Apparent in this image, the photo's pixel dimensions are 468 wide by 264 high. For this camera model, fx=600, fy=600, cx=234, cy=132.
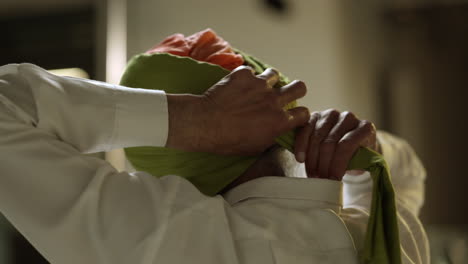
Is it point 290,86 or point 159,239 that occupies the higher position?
point 290,86

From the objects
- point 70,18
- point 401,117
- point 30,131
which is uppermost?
point 30,131

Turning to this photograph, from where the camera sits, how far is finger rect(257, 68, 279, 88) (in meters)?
0.76

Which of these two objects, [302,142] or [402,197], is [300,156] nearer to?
[302,142]

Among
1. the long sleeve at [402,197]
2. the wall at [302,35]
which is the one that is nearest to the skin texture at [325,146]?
the long sleeve at [402,197]

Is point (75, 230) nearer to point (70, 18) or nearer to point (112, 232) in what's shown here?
point (112, 232)

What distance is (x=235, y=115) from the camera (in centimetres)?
72

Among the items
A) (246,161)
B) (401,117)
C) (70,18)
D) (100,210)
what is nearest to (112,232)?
(100,210)

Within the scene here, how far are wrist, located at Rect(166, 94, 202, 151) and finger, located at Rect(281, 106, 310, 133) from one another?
0.13m

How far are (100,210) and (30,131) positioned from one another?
0.11 m

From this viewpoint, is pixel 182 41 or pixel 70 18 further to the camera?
pixel 70 18

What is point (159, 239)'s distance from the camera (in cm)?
65

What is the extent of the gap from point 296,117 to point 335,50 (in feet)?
8.28

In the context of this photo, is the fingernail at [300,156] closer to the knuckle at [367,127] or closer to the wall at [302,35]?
the knuckle at [367,127]

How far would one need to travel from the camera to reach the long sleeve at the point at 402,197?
86 centimetres
